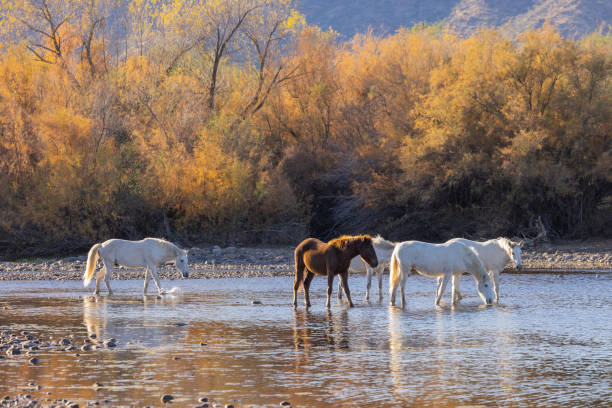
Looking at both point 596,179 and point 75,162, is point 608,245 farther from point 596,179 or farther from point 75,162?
point 75,162

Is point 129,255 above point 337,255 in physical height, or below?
above

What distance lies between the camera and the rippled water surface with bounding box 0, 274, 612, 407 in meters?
7.63

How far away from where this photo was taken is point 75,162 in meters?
31.3

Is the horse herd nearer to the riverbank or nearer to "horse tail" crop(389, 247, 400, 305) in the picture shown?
"horse tail" crop(389, 247, 400, 305)

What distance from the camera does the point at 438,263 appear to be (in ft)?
49.6

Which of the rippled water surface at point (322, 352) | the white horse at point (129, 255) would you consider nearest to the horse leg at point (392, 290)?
the rippled water surface at point (322, 352)

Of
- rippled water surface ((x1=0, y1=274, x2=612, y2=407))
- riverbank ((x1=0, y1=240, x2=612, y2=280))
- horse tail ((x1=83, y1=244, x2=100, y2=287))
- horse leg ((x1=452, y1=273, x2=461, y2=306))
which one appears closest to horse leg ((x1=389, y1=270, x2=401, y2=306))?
rippled water surface ((x1=0, y1=274, x2=612, y2=407))

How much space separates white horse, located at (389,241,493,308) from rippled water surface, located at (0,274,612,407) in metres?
0.53

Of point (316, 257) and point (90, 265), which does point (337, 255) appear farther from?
point (90, 265)

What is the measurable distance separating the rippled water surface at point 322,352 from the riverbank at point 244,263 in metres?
7.70

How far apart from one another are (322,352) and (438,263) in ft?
18.8

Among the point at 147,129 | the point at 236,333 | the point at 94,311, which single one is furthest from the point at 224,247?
the point at 236,333

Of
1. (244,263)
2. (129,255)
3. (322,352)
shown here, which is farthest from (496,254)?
(244,263)

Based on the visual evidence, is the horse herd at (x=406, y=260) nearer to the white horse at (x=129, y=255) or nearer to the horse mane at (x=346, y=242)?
the horse mane at (x=346, y=242)
